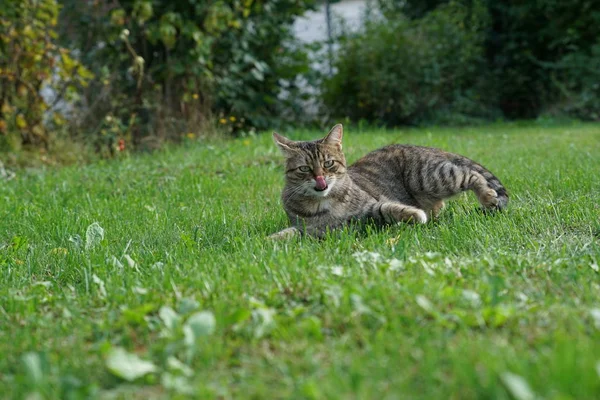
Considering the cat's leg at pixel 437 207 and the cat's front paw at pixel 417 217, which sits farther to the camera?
the cat's leg at pixel 437 207

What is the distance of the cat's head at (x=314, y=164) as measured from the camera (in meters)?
4.18

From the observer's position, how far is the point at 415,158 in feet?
15.5

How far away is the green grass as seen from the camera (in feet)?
5.87

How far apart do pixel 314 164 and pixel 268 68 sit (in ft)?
19.2

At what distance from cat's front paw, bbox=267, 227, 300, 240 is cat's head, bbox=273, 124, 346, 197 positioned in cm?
38

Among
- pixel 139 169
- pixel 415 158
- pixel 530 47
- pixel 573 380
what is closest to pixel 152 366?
pixel 573 380

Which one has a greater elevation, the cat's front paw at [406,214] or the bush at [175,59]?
the bush at [175,59]

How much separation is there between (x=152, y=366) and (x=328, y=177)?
2.50 metres

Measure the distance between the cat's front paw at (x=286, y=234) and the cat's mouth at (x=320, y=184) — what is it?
1.16 feet

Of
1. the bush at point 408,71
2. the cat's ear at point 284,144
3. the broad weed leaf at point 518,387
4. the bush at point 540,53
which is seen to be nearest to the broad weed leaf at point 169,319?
the broad weed leaf at point 518,387

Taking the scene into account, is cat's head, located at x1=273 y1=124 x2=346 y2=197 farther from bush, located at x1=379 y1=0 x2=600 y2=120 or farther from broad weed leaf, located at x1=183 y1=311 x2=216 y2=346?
bush, located at x1=379 y1=0 x2=600 y2=120

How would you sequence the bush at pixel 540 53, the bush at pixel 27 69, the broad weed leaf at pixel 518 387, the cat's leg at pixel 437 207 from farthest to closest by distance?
the bush at pixel 540 53
the bush at pixel 27 69
the cat's leg at pixel 437 207
the broad weed leaf at pixel 518 387

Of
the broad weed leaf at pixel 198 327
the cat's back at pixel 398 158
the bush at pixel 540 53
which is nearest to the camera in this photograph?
the broad weed leaf at pixel 198 327

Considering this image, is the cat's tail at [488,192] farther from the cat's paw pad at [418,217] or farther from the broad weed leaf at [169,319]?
the broad weed leaf at [169,319]
